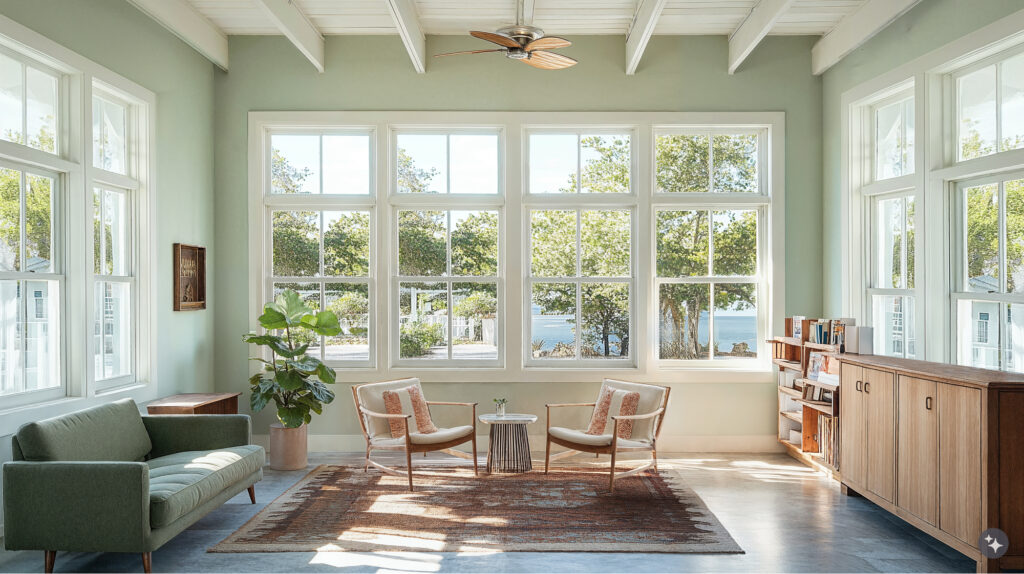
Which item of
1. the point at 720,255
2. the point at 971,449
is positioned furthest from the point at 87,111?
the point at 971,449

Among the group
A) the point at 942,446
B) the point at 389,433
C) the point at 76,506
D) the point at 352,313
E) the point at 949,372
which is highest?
the point at 352,313

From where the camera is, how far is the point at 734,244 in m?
6.70

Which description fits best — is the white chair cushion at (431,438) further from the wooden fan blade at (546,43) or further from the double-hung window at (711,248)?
the wooden fan blade at (546,43)

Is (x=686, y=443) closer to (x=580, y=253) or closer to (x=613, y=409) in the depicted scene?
(x=613, y=409)

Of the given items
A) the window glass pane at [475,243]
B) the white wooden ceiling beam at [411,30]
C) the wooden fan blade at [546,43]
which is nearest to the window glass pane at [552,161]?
the window glass pane at [475,243]

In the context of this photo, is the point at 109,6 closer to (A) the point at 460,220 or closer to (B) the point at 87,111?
(B) the point at 87,111

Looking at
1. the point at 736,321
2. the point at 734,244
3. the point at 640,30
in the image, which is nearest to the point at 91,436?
the point at 640,30

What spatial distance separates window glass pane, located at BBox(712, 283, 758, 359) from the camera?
669 cm

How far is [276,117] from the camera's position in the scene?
6.59 m

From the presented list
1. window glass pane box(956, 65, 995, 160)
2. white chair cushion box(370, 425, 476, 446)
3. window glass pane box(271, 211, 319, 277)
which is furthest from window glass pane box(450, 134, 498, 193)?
window glass pane box(956, 65, 995, 160)

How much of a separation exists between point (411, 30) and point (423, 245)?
1962 mm

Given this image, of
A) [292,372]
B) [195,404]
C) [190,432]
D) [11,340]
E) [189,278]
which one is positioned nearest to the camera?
[11,340]

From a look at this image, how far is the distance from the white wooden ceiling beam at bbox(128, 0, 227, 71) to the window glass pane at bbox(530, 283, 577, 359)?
3.66 m

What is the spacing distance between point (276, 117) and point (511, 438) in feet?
12.2
